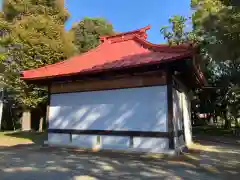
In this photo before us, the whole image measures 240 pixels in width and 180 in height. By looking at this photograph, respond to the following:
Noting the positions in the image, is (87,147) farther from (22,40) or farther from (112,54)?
(22,40)

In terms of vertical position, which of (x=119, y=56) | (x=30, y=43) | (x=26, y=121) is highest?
(x=30, y=43)

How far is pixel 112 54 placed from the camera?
12.1m

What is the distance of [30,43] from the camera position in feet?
58.1

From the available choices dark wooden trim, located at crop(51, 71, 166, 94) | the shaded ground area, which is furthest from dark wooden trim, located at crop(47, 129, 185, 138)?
dark wooden trim, located at crop(51, 71, 166, 94)

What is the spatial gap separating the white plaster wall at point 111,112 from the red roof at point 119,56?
1.01 meters

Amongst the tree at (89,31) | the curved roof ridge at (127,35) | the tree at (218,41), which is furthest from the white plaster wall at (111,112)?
the tree at (89,31)

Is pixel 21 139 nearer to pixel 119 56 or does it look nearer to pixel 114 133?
pixel 114 133

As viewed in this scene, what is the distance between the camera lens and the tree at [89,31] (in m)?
27.4

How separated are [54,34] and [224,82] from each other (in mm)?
13496

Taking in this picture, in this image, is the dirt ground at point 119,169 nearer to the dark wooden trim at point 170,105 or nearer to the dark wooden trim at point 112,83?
the dark wooden trim at point 170,105

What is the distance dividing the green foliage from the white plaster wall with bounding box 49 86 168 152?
261 inches

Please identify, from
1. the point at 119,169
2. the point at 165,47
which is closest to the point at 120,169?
the point at 119,169

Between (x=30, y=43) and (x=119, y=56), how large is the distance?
881 cm


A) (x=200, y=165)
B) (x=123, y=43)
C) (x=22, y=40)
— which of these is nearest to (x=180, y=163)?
(x=200, y=165)
